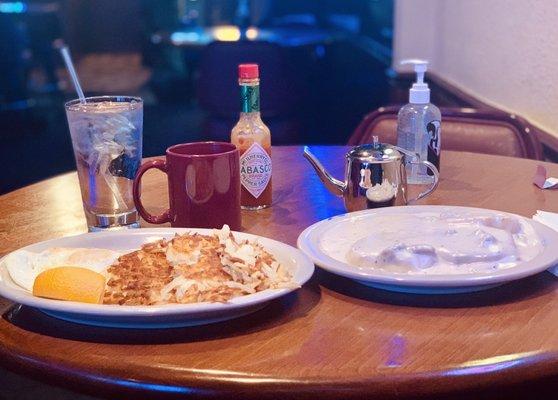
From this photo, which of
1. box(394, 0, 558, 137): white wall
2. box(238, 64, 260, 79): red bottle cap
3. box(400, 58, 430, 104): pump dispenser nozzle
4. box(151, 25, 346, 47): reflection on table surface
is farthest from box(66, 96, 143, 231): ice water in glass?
box(151, 25, 346, 47): reflection on table surface

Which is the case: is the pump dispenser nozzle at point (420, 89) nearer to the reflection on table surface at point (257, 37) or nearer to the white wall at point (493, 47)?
the white wall at point (493, 47)

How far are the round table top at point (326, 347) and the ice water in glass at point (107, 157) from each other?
32 centimetres

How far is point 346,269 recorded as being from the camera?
92cm

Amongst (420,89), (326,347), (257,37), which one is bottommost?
(257,37)

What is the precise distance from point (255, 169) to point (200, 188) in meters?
0.20

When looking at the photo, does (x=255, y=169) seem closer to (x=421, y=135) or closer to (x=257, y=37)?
(x=421, y=135)

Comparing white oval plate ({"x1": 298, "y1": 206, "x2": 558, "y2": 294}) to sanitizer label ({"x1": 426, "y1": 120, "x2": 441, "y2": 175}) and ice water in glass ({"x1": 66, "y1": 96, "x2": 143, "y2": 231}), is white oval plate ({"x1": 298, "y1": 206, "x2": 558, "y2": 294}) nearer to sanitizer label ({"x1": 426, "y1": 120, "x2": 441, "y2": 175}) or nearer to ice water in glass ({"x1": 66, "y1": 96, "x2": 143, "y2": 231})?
ice water in glass ({"x1": 66, "y1": 96, "x2": 143, "y2": 231})

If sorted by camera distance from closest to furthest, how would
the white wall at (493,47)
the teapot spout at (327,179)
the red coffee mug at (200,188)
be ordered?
the red coffee mug at (200,188) < the teapot spout at (327,179) < the white wall at (493,47)

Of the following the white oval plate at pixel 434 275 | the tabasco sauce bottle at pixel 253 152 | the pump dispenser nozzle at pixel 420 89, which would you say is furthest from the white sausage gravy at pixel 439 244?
the pump dispenser nozzle at pixel 420 89

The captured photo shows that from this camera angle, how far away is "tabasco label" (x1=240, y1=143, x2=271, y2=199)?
1.31m

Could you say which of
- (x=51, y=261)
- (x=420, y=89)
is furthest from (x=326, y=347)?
(x=420, y=89)

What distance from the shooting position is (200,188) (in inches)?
44.8

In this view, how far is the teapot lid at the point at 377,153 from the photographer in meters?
1.26

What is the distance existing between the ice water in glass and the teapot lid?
377 mm
